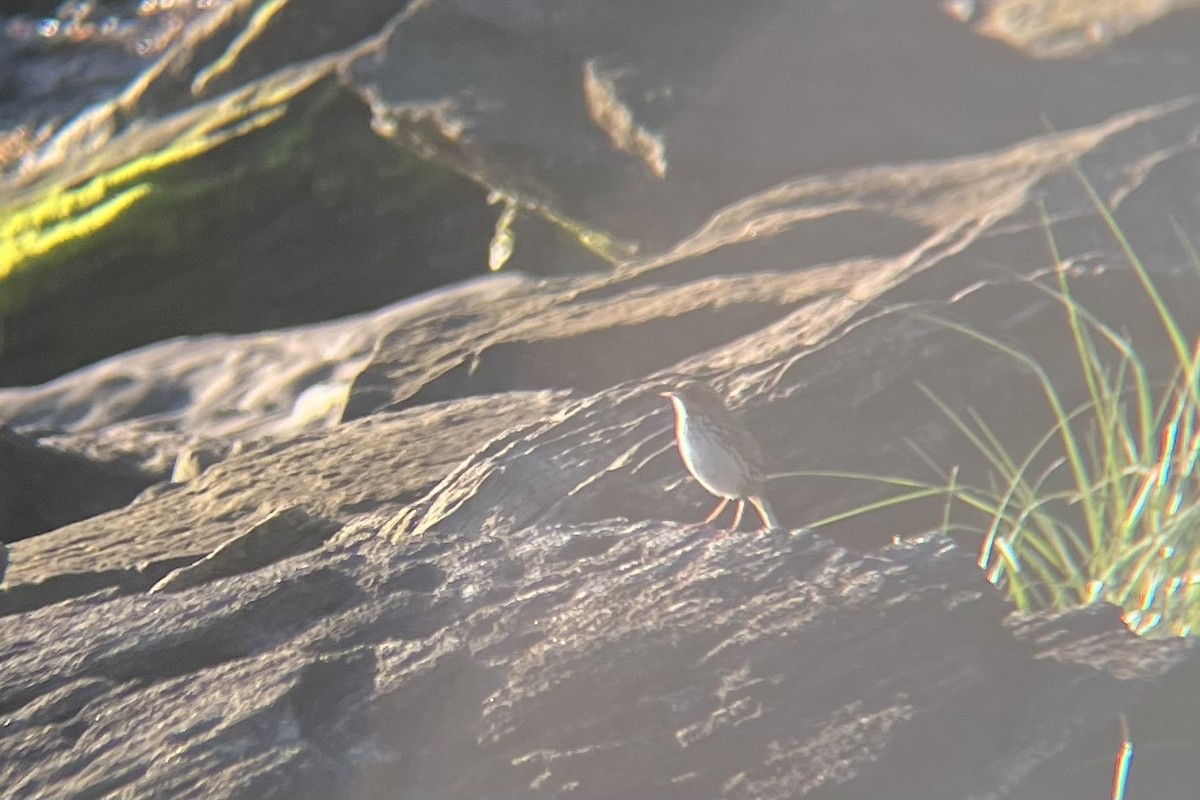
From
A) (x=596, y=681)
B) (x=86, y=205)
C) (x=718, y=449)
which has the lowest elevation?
(x=596, y=681)

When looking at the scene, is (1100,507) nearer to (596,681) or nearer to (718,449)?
(718,449)

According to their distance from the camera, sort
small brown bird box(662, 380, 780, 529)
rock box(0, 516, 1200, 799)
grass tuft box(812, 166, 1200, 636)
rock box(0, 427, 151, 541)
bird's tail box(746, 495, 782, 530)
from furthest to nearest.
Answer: rock box(0, 427, 151, 541) < bird's tail box(746, 495, 782, 530) < small brown bird box(662, 380, 780, 529) < grass tuft box(812, 166, 1200, 636) < rock box(0, 516, 1200, 799)

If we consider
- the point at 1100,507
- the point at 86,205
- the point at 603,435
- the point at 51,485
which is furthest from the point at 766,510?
the point at 86,205

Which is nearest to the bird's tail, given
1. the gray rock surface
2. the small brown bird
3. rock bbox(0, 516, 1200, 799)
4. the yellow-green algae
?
the small brown bird

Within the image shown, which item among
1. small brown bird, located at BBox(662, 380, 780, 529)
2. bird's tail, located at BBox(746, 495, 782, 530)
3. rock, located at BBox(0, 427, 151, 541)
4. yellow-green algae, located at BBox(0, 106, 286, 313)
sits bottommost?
bird's tail, located at BBox(746, 495, 782, 530)

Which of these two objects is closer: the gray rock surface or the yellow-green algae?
the gray rock surface

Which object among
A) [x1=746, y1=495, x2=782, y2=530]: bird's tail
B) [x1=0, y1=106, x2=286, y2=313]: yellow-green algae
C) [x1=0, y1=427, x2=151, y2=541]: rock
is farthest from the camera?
[x1=0, y1=106, x2=286, y2=313]: yellow-green algae

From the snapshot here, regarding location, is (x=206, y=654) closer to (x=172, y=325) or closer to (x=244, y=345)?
(x=244, y=345)

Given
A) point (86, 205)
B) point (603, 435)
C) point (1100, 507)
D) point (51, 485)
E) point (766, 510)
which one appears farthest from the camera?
point (86, 205)

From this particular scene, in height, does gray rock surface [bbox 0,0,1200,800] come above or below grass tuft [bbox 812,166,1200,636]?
above

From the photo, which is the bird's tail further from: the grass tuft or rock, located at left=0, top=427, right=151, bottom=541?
rock, located at left=0, top=427, right=151, bottom=541

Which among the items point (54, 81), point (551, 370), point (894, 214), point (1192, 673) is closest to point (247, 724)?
point (1192, 673)
